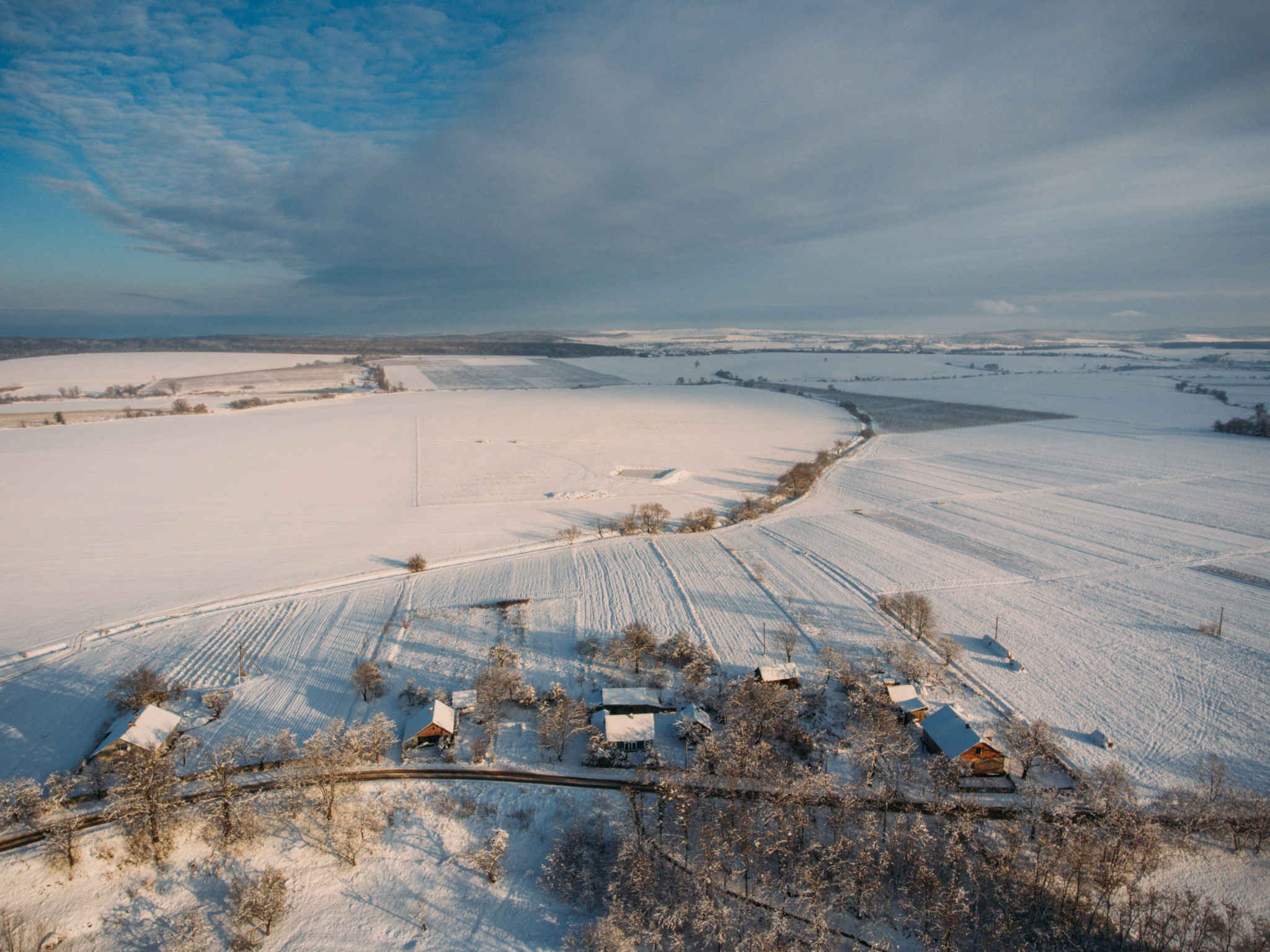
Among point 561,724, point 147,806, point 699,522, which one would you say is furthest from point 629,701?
point 699,522

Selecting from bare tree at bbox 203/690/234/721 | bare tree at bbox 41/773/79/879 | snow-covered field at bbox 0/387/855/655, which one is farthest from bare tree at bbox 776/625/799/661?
bare tree at bbox 41/773/79/879

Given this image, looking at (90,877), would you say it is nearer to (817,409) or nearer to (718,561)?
(718,561)

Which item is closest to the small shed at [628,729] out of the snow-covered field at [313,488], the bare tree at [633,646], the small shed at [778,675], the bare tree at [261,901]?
the bare tree at [633,646]

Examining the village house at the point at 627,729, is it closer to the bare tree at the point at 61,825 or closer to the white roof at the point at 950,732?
the white roof at the point at 950,732

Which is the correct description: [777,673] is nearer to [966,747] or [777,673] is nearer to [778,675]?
[778,675]

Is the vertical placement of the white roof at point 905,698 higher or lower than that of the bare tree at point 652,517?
lower

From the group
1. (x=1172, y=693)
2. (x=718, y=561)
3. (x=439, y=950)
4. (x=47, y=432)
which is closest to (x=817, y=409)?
(x=718, y=561)
